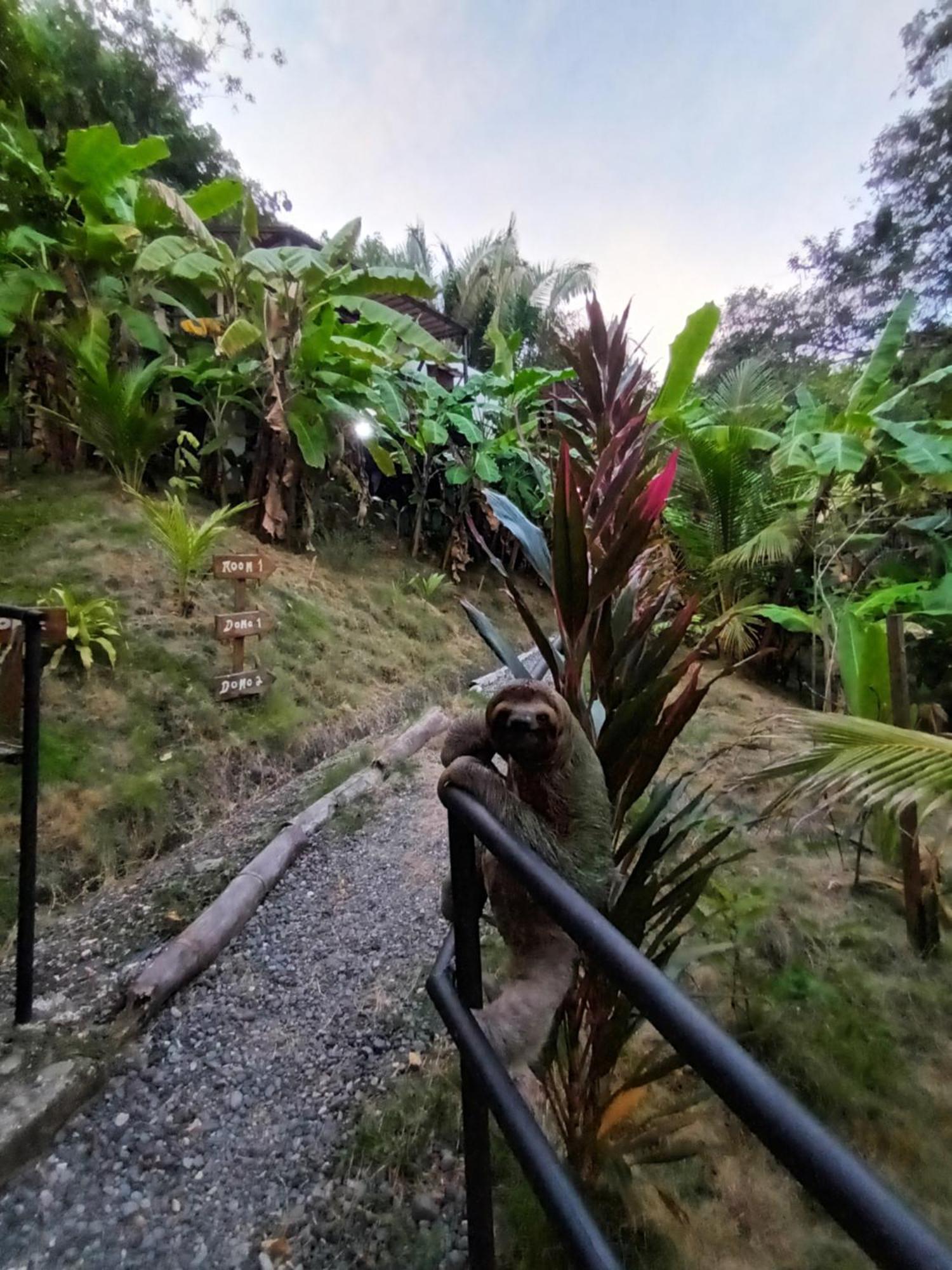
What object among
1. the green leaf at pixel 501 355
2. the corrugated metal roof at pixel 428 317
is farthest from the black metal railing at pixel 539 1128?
the corrugated metal roof at pixel 428 317

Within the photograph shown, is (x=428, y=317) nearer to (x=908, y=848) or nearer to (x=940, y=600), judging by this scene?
(x=940, y=600)

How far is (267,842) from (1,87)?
5.43m

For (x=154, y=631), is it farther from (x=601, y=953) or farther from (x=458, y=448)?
(x=458, y=448)

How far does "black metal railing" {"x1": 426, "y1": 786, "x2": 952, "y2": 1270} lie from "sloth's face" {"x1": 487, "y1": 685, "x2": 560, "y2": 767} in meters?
0.11

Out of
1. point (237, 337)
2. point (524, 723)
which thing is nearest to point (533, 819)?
point (524, 723)

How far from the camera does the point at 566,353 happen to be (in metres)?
1.64

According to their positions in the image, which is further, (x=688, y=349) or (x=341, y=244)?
(x=341, y=244)

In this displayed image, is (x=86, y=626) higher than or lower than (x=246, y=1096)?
higher

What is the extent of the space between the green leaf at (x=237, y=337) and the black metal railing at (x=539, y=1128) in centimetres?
489

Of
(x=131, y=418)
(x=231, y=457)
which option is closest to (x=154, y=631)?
(x=131, y=418)

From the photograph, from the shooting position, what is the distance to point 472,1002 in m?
0.99

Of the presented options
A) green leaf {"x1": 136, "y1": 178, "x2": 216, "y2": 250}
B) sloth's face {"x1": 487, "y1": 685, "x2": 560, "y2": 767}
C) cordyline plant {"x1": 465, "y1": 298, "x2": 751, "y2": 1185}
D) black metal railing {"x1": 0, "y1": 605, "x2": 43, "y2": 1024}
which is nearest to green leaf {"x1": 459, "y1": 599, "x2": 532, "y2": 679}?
cordyline plant {"x1": 465, "y1": 298, "x2": 751, "y2": 1185}

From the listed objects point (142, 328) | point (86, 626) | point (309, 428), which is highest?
point (142, 328)

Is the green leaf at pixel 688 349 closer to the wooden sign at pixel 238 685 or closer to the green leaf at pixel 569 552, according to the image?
the wooden sign at pixel 238 685
